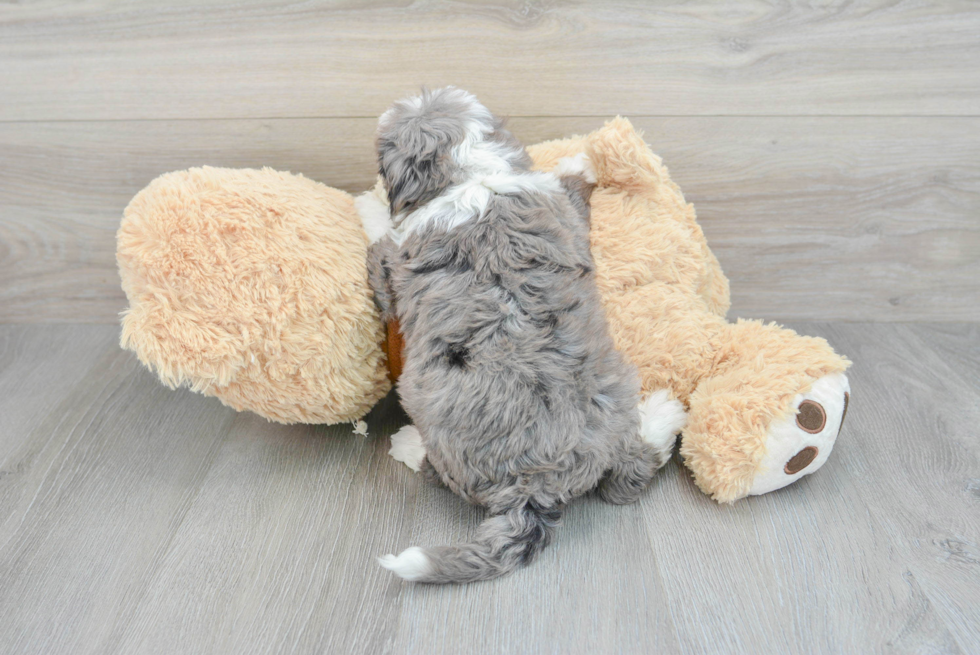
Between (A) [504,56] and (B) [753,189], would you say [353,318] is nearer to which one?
(A) [504,56]

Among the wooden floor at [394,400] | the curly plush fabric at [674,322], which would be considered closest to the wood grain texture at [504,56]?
the wooden floor at [394,400]

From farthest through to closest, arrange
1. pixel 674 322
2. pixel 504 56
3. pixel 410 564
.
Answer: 1. pixel 504 56
2. pixel 674 322
3. pixel 410 564

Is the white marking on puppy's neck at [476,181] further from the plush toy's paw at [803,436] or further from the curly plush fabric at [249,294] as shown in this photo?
the plush toy's paw at [803,436]

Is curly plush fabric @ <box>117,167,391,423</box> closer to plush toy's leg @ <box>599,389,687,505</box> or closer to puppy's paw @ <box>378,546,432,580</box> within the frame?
puppy's paw @ <box>378,546,432,580</box>

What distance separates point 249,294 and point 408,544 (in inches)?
17.8

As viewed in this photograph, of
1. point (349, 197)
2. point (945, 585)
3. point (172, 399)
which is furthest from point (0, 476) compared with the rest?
point (945, 585)

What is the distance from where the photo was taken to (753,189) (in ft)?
4.50

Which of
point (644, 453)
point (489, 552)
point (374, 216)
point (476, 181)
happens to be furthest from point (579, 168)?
point (489, 552)

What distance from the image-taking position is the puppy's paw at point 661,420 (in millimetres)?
1026

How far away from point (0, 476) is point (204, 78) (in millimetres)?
817

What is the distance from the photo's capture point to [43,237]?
1.47 metres

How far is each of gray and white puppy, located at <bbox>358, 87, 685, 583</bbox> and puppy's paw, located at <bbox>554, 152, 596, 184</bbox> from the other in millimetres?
118

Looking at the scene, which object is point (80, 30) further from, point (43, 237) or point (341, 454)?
point (341, 454)

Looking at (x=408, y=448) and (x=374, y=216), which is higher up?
(x=374, y=216)
